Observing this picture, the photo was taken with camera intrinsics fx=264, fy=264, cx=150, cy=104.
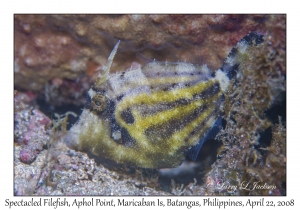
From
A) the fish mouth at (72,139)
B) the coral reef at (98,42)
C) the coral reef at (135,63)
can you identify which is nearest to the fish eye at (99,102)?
the fish mouth at (72,139)

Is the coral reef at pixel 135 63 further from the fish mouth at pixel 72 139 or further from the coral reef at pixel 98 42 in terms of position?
the fish mouth at pixel 72 139

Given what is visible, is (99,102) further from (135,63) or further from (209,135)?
(209,135)

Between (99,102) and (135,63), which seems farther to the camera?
(135,63)

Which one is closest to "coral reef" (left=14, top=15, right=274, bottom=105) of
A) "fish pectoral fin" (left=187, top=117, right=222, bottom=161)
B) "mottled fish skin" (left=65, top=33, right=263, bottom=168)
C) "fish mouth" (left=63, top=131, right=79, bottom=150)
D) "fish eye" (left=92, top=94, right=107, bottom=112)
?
"mottled fish skin" (left=65, top=33, right=263, bottom=168)

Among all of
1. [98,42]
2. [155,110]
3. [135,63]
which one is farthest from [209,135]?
[98,42]

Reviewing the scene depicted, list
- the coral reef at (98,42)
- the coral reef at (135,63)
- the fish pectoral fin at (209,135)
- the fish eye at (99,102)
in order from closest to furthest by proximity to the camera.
→ 1. the coral reef at (135,63)
2. the fish eye at (99,102)
3. the fish pectoral fin at (209,135)
4. the coral reef at (98,42)

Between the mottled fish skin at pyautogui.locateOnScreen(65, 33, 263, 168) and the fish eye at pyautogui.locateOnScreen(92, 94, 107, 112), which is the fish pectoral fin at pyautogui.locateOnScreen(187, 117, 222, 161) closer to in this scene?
the mottled fish skin at pyautogui.locateOnScreen(65, 33, 263, 168)

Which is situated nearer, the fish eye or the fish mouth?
the fish eye
